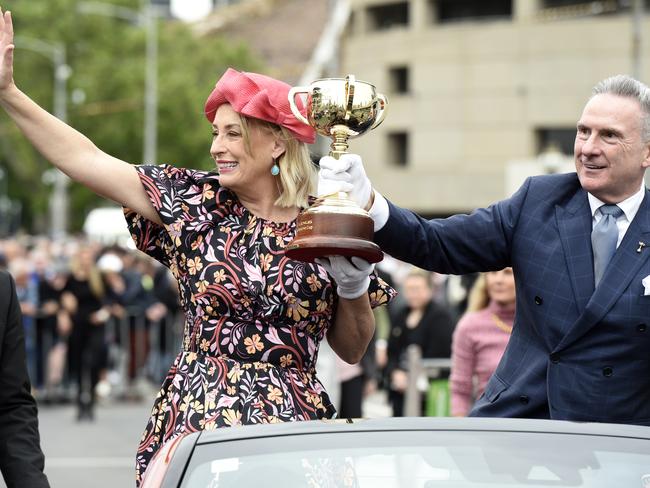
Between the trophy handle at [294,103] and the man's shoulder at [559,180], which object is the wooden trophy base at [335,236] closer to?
the trophy handle at [294,103]

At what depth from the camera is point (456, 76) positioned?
62.2 metres

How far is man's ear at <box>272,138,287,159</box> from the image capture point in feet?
16.8

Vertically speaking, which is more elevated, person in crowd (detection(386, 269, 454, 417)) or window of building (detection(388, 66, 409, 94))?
window of building (detection(388, 66, 409, 94))

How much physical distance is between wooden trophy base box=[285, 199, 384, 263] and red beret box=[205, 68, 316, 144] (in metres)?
0.58

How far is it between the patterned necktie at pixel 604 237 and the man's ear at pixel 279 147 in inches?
42.8

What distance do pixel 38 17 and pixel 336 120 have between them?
5954 centimetres

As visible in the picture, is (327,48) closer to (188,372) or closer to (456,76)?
(456,76)

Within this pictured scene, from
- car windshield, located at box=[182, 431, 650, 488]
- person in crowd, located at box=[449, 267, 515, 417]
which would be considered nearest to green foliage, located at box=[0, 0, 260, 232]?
person in crowd, located at box=[449, 267, 515, 417]

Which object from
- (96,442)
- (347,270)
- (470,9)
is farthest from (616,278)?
(470,9)

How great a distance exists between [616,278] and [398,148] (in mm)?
62082

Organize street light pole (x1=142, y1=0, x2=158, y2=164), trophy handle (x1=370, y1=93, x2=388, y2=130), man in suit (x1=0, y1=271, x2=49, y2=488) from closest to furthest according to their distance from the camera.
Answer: man in suit (x1=0, y1=271, x2=49, y2=488), trophy handle (x1=370, y1=93, x2=388, y2=130), street light pole (x1=142, y1=0, x2=158, y2=164)

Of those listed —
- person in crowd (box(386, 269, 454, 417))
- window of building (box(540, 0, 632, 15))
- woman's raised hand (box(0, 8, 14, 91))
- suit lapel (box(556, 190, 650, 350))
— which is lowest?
person in crowd (box(386, 269, 454, 417))

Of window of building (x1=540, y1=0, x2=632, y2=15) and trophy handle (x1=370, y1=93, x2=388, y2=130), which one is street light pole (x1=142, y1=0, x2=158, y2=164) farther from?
trophy handle (x1=370, y1=93, x2=388, y2=130)

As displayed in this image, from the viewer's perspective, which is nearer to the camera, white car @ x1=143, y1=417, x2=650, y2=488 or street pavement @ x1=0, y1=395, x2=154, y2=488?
white car @ x1=143, y1=417, x2=650, y2=488
